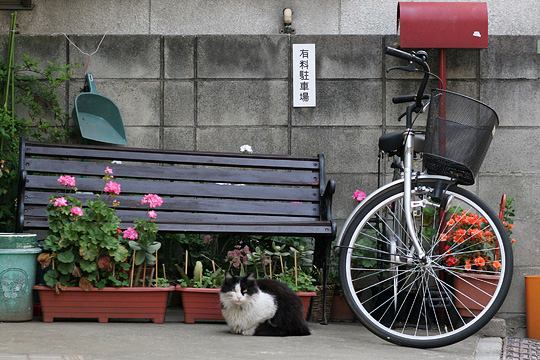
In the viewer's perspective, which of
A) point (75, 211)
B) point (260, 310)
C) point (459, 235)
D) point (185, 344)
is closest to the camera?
point (185, 344)

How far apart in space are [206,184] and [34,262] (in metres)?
1.27

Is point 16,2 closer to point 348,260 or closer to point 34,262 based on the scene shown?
point 34,262

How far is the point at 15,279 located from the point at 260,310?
1.52 meters

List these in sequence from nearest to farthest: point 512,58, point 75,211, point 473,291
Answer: point 75,211
point 473,291
point 512,58

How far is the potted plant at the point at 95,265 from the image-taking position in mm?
5703

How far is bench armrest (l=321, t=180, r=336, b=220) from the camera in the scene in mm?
6090

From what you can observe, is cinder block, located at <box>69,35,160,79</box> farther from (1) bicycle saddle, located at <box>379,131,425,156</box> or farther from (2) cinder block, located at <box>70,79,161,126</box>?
(1) bicycle saddle, located at <box>379,131,425,156</box>

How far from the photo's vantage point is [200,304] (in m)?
5.95

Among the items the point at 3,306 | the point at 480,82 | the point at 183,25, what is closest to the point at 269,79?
the point at 183,25

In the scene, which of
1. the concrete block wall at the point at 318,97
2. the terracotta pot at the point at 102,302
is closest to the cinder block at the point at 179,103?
the concrete block wall at the point at 318,97

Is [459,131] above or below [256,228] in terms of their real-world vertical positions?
above

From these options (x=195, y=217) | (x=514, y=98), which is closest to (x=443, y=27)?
(x=514, y=98)

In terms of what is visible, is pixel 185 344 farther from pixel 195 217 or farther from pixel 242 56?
pixel 242 56

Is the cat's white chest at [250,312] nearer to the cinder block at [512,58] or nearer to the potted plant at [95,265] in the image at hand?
the potted plant at [95,265]
